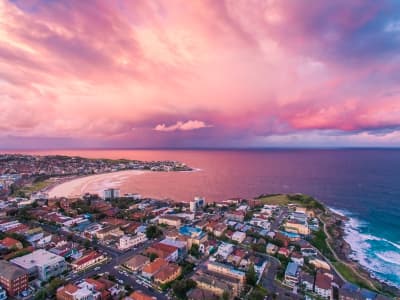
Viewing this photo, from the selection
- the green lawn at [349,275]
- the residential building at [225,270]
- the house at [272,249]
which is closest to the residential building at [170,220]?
the residential building at [225,270]

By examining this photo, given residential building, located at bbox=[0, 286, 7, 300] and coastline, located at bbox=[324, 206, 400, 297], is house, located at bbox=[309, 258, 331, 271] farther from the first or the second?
residential building, located at bbox=[0, 286, 7, 300]

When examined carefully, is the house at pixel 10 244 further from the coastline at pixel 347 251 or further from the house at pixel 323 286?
the coastline at pixel 347 251

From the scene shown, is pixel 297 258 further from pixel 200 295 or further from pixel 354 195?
pixel 354 195

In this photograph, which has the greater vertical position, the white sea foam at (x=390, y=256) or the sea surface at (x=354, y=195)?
the sea surface at (x=354, y=195)

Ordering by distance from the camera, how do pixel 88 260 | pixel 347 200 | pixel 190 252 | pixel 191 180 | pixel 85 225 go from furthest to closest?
1. pixel 191 180
2. pixel 347 200
3. pixel 85 225
4. pixel 190 252
5. pixel 88 260

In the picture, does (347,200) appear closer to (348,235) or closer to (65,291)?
(348,235)

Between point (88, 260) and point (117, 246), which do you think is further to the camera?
point (117, 246)

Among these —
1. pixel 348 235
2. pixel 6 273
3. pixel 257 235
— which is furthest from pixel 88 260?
pixel 348 235
